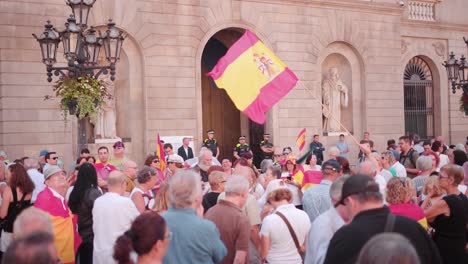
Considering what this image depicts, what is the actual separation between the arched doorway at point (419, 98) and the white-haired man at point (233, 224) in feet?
71.2

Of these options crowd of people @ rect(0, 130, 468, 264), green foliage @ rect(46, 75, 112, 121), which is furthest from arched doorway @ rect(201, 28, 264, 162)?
crowd of people @ rect(0, 130, 468, 264)

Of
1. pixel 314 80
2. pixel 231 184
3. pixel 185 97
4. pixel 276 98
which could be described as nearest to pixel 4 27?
pixel 185 97

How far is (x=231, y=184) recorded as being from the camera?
20.1 feet

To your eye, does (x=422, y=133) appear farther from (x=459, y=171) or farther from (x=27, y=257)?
(x=27, y=257)

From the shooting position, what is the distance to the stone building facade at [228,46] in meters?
16.9

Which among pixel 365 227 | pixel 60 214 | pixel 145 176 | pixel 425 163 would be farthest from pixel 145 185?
pixel 425 163

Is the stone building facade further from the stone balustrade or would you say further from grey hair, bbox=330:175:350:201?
grey hair, bbox=330:175:350:201

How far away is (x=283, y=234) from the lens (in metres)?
6.49

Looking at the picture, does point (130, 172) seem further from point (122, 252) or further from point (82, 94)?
point (122, 252)

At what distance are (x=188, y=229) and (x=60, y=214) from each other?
2.74 m

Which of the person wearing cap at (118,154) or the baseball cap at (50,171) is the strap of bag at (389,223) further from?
the person wearing cap at (118,154)

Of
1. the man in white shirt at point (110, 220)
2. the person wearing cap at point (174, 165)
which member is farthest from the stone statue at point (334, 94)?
the man in white shirt at point (110, 220)

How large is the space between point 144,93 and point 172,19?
249cm

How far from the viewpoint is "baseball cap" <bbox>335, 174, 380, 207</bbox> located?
4496 millimetres
